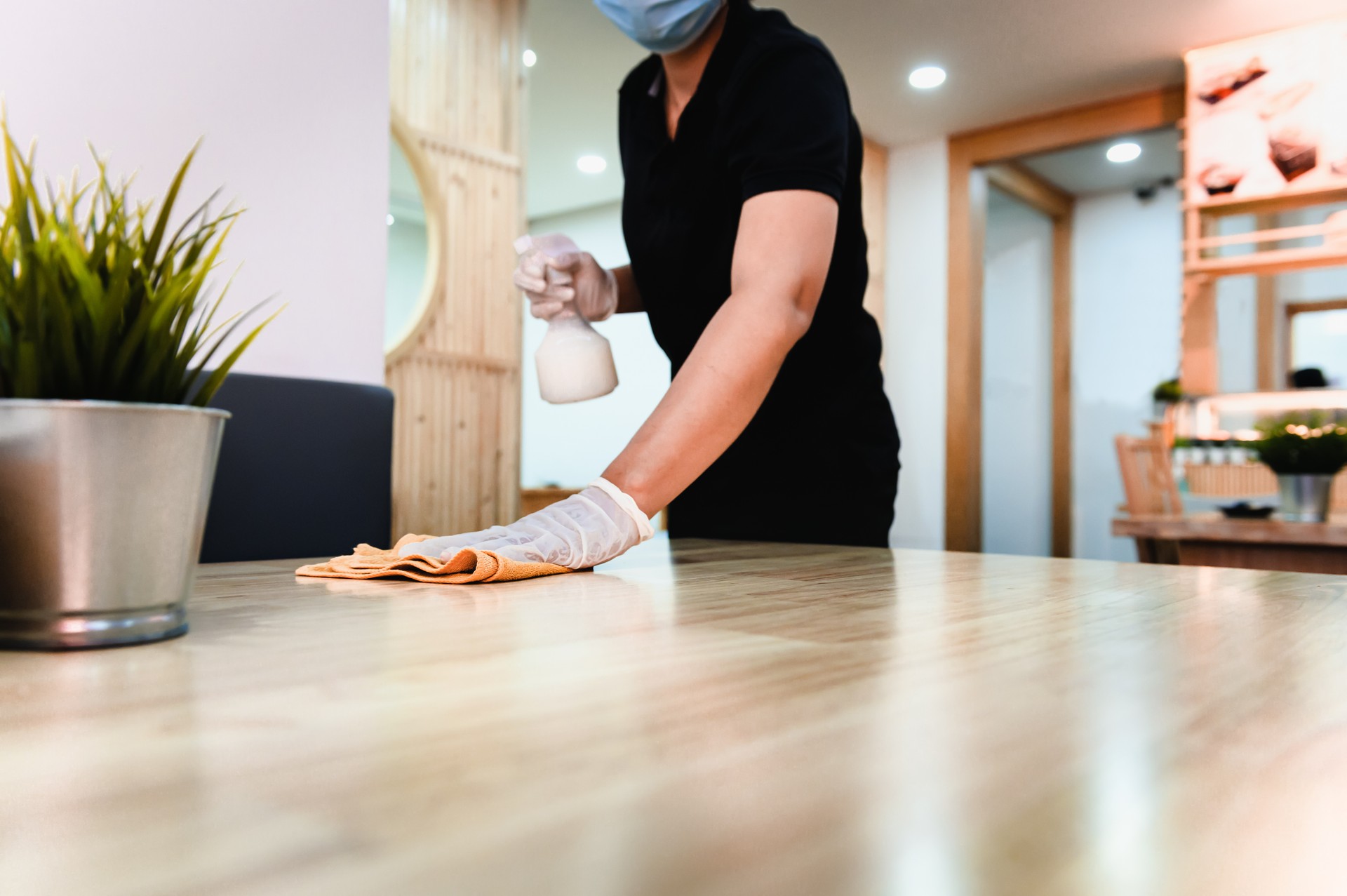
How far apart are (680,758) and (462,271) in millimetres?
3313

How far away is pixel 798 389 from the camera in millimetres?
1191

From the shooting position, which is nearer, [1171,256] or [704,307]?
[704,307]

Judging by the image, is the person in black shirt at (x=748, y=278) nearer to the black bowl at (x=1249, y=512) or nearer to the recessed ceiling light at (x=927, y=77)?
the black bowl at (x=1249, y=512)

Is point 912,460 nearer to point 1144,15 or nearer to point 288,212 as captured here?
point 1144,15

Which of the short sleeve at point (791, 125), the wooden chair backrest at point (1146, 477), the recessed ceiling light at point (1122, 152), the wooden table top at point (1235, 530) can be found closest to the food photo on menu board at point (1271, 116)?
the wooden chair backrest at point (1146, 477)

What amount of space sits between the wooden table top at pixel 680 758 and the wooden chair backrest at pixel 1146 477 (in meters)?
3.18

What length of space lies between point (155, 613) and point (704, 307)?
94 centimetres

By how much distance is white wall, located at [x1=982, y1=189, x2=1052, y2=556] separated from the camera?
6895mm

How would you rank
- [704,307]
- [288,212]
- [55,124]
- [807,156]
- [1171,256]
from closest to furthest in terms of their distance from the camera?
[807,156] < [55,124] < [704,307] < [288,212] < [1171,256]

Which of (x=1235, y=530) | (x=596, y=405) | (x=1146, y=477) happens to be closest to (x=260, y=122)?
(x=1235, y=530)

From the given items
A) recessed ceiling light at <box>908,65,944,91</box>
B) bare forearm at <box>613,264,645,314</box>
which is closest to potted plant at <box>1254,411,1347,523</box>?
bare forearm at <box>613,264,645,314</box>

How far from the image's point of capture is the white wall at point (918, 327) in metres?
5.57

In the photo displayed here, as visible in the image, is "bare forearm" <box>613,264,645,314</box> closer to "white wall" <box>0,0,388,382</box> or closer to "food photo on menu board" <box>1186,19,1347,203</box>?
"white wall" <box>0,0,388,382</box>

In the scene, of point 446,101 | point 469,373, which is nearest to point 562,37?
point 446,101
